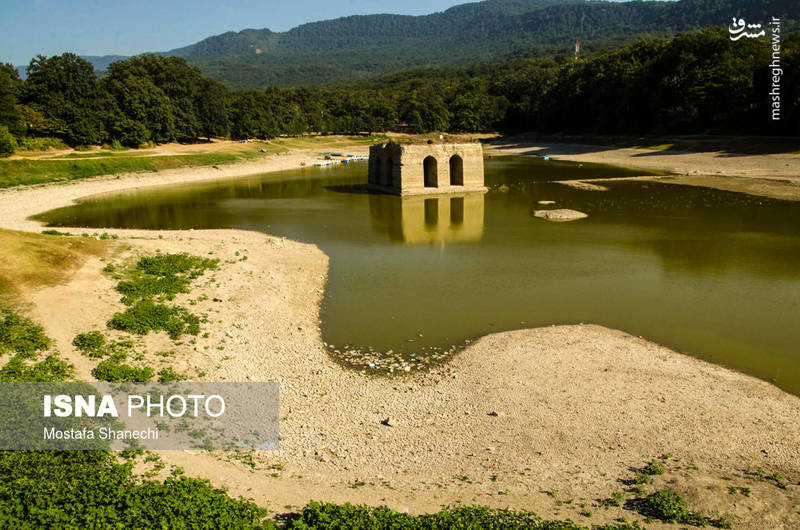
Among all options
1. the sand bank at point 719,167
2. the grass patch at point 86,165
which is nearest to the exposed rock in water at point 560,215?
the sand bank at point 719,167

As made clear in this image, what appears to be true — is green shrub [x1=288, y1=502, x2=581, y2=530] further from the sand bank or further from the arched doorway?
the sand bank

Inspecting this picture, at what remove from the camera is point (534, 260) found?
22.8 m

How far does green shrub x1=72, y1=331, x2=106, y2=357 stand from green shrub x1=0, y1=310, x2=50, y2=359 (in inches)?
24.9

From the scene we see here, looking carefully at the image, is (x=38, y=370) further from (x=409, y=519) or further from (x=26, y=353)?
(x=409, y=519)

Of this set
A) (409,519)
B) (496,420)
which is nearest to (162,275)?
(496,420)

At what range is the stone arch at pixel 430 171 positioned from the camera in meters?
40.4

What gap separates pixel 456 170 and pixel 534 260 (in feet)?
67.2

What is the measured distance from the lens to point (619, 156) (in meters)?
62.2

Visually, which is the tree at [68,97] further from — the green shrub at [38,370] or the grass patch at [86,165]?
the green shrub at [38,370]

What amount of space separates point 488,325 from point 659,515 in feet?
28.7

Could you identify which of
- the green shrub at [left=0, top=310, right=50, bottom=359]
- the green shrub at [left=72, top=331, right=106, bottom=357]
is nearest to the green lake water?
the green shrub at [left=72, top=331, right=106, bottom=357]

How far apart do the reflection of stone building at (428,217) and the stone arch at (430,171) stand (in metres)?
1.84

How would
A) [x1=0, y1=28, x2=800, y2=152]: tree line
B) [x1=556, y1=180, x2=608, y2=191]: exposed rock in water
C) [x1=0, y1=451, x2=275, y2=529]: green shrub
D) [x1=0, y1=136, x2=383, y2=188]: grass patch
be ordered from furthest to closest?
[x1=0, y1=28, x2=800, y2=152]: tree line
[x1=0, y1=136, x2=383, y2=188]: grass patch
[x1=556, y1=180, x2=608, y2=191]: exposed rock in water
[x1=0, y1=451, x2=275, y2=529]: green shrub

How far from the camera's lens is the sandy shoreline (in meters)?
8.38
